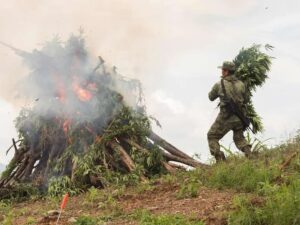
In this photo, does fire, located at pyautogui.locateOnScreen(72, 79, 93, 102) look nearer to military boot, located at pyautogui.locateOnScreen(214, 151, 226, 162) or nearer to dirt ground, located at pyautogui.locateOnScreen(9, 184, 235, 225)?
dirt ground, located at pyautogui.locateOnScreen(9, 184, 235, 225)

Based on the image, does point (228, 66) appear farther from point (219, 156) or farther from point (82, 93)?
point (82, 93)

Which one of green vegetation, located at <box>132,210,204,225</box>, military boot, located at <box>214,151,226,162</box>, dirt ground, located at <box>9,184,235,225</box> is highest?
military boot, located at <box>214,151,226,162</box>

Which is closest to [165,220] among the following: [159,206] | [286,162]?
[159,206]

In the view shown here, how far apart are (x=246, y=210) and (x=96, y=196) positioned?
3.86 metres

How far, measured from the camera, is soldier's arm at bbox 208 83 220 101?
38.1 ft

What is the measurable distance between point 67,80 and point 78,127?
133 centimetres

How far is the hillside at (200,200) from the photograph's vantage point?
22.1ft

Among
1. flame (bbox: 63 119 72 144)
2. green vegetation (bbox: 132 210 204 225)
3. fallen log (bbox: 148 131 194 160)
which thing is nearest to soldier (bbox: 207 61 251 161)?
fallen log (bbox: 148 131 194 160)

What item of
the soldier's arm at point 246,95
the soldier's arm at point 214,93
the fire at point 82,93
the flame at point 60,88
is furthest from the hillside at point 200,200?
the flame at point 60,88

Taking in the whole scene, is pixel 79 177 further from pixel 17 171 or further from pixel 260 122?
pixel 260 122

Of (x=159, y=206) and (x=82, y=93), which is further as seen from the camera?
(x=82, y=93)

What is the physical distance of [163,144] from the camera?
1323 cm

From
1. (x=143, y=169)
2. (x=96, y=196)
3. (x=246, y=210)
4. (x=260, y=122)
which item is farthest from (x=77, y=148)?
(x=246, y=210)

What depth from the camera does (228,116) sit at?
38.5 ft
